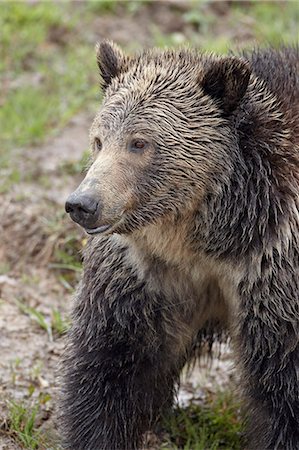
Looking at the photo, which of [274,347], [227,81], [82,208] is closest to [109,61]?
[227,81]

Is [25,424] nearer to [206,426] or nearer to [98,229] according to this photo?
[206,426]

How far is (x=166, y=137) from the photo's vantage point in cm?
512

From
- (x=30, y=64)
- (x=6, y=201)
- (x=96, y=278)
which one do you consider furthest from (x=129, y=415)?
(x=30, y=64)

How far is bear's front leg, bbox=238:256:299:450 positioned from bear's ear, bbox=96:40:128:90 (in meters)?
1.21

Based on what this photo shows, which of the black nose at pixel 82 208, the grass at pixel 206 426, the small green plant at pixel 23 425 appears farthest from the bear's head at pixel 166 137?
the grass at pixel 206 426

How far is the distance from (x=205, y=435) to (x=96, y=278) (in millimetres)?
1424

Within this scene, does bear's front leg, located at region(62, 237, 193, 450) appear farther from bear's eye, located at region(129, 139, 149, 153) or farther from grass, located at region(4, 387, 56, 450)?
bear's eye, located at region(129, 139, 149, 153)

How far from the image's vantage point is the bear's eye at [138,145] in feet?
16.6

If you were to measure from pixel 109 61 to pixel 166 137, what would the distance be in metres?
0.62

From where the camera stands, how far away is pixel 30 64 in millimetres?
10242

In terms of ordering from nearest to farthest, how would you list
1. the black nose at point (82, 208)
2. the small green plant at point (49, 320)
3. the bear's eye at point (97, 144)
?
the black nose at point (82, 208) < the bear's eye at point (97, 144) < the small green plant at point (49, 320)

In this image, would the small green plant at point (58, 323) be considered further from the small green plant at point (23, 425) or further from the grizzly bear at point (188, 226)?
the grizzly bear at point (188, 226)

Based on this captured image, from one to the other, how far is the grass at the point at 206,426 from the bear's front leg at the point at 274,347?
1.00m

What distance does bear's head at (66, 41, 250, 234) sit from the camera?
5.04 meters
